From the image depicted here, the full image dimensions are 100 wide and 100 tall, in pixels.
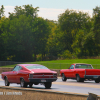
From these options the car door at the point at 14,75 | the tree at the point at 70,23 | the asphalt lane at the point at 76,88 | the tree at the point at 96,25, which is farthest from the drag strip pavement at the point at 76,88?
the tree at the point at 70,23

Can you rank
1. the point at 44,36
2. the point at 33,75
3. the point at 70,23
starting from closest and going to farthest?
the point at 33,75, the point at 44,36, the point at 70,23

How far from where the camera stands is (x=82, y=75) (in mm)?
24094

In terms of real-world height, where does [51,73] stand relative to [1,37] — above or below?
below

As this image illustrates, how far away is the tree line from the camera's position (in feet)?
277

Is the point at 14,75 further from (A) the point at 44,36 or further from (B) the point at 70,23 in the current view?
(B) the point at 70,23

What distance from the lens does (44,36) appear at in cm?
10162

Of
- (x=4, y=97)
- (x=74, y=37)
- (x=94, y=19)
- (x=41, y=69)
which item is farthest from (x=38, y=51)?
(x=4, y=97)

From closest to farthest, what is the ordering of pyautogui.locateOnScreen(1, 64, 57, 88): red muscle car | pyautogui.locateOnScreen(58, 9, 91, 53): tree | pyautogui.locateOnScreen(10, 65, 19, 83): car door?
pyautogui.locateOnScreen(1, 64, 57, 88): red muscle car
pyautogui.locateOnScreen(10, 65, 19, 83): car door
pyautogui.locateOnScreen(58, 9, 91, 53): tree

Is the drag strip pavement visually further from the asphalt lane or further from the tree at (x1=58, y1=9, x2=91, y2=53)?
the tree at (x1=58, y1=9, x2=91, y2=53)

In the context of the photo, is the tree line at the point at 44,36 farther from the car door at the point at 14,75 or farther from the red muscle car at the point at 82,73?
the car door at the point at 14,75

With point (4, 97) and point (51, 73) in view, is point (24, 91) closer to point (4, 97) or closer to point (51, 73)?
point (4, 97)

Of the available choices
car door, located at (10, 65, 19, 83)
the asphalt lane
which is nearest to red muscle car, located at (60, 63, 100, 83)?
the asphalt lane

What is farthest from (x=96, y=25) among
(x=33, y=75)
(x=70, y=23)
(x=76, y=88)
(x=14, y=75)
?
(x=33, y=75)

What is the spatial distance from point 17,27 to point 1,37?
20.4 ft
